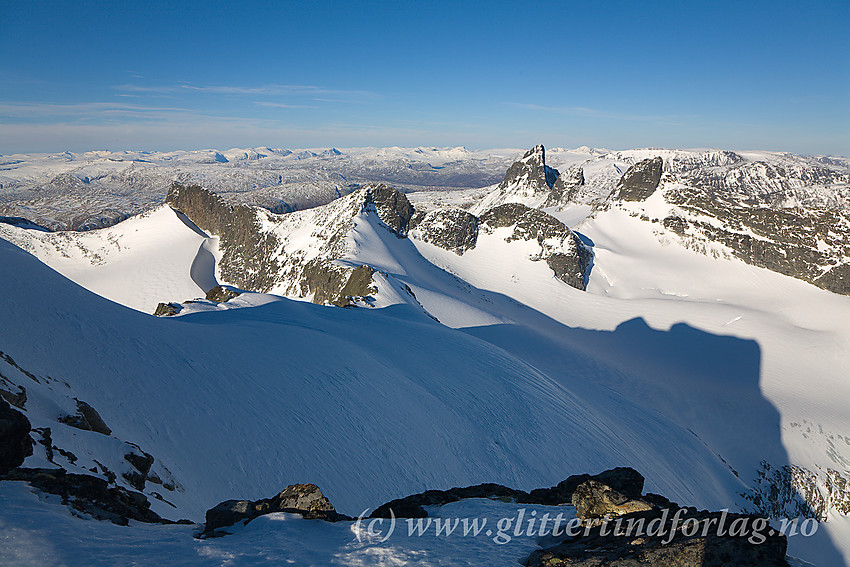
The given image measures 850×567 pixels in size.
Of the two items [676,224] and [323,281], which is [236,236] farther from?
[676,224]

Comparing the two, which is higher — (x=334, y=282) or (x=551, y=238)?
(x=551, y=238)

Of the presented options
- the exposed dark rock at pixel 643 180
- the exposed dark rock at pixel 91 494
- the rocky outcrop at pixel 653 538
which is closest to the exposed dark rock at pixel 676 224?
the exposed dark rock at pixel 643 180

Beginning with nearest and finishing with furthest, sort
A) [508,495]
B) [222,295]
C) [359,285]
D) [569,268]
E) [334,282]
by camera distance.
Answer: [508,495]
[222,295]
[359,285]
[334,282]
[569,268]

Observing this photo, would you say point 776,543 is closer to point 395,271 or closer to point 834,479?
point 834,479

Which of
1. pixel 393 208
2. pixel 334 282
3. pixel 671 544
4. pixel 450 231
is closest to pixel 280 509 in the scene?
pixel 671 544

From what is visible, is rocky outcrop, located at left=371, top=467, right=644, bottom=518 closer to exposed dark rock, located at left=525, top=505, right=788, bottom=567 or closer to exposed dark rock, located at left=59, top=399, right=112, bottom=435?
exposed dark rock, located at left=525, top=505, right=788, bottom=567
